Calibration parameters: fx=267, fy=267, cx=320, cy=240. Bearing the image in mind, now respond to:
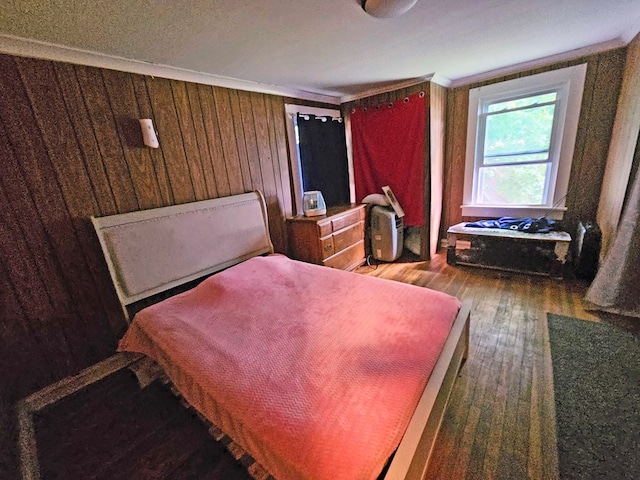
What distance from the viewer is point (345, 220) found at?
3109mm

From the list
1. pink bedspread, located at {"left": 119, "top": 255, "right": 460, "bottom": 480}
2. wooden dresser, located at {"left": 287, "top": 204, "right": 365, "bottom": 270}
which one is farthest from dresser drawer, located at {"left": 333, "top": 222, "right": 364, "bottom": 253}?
pink bedspread, located at {"left": 119, "top": 255, "right": 460, "bottom": 480}

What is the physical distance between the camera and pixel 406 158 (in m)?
3.25

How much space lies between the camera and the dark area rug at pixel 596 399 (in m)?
1.13

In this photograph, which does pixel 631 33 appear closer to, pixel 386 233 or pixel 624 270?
pixel 624 270

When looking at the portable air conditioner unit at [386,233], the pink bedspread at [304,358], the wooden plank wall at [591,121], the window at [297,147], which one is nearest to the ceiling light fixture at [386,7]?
Result: the pink bedspread at [304,358]

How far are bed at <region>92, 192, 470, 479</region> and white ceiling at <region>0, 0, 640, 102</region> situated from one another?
3.35ft

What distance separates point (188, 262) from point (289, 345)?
125 cm

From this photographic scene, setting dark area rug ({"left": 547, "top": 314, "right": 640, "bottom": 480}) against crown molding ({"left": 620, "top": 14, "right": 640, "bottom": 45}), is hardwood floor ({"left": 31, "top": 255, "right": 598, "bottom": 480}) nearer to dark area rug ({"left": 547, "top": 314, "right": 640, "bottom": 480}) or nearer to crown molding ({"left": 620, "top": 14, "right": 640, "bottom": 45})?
dark area rug ({"left": 547, "top": 314, "right": 640, "bottom": 480})

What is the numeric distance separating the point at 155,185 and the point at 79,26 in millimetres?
956

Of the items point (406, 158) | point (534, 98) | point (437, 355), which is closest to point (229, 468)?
point (437, 355)

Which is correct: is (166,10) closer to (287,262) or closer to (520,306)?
(287,262)

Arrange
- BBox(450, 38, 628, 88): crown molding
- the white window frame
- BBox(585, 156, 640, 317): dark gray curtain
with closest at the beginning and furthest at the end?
1. BBox(585, 156, 640, 317): dark gray curtain
2. BBox(450, 38, 628, 88): crown molding
3. the white window frame

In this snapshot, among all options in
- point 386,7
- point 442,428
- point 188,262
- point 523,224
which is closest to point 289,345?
point 442,428

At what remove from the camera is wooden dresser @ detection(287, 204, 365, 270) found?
2.80 metres
